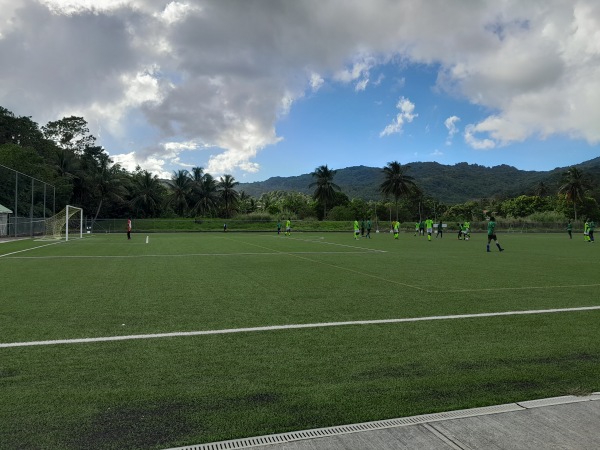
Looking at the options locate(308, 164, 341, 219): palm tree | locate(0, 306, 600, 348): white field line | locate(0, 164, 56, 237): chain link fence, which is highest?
locate(308, 164, 341, 219): palm tree

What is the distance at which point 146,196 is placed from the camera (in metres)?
→ 73.1

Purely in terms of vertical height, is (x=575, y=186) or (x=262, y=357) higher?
(x=575, y=186)

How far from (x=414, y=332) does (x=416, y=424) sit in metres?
3.00

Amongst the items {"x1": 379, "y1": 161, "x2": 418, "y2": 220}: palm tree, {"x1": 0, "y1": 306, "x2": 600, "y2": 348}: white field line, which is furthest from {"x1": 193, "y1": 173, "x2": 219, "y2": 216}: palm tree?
{"x1": 0, "y1": 306, "x2": 600, "y2": 348}: white field line

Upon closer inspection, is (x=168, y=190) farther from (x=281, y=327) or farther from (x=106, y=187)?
(x=281, y=327)

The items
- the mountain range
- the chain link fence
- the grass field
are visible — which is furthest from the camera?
the mountain range

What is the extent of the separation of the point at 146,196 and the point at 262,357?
238 feet

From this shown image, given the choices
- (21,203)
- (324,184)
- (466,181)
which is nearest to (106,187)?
(21,203)

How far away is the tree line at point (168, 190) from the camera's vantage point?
60.0 m

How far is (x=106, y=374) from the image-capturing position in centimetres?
446

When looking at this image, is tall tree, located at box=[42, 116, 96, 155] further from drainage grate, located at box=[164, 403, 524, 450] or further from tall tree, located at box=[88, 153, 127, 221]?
drainage grate, located at box=[164, 403, 524, 450]

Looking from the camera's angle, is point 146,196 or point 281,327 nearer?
point 281,327

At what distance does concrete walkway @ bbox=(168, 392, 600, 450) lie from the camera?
2.99m

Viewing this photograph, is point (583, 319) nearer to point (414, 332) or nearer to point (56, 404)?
point (414, 332)
